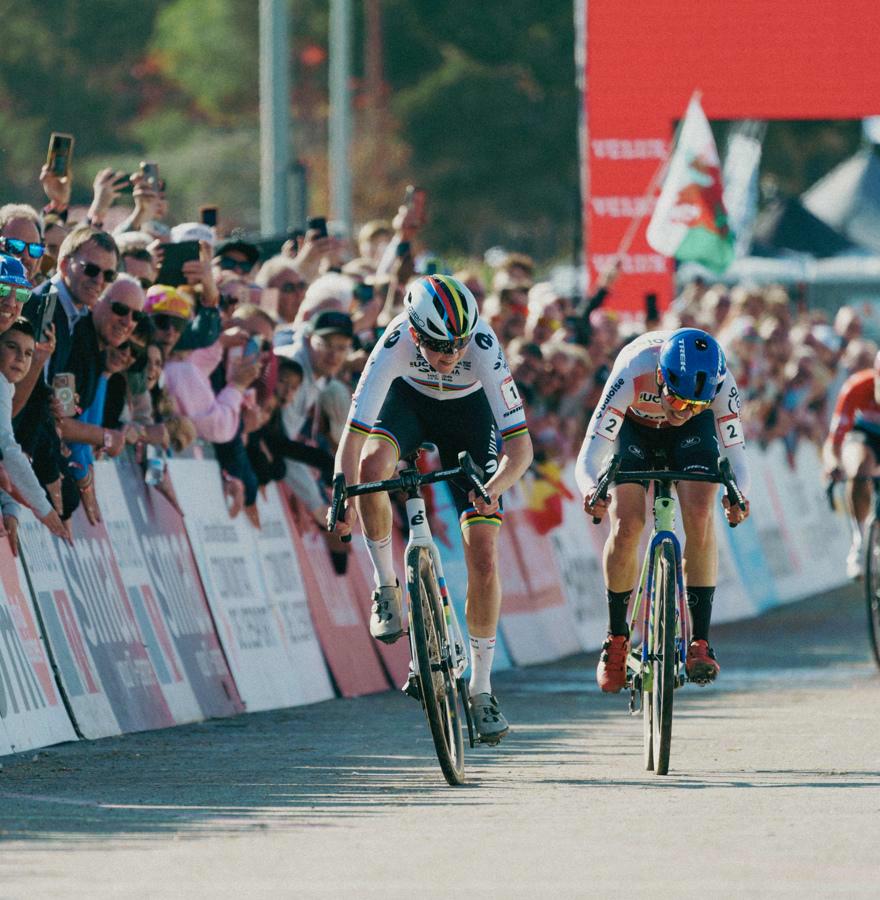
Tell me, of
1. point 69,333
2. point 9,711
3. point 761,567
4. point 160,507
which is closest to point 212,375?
point 160,507

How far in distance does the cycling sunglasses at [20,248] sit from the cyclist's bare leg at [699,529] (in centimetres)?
305

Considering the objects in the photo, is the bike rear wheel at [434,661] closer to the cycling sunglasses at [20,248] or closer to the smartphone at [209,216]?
the cycling sunglasses at [20,248]

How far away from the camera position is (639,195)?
23625 millimetres

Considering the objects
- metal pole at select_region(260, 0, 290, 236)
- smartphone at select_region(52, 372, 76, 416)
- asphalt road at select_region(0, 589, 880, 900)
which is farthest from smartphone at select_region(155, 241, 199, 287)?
metal pole at select_region(260, 0, 290, 236)

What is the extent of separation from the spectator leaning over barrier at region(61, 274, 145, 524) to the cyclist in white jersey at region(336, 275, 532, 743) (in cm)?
169

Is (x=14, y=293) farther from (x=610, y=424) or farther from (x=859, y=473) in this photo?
(x=859, y=473)

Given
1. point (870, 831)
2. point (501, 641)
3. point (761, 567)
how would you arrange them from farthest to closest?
point (761, 567)
point (501, 641)
point (870, 831)

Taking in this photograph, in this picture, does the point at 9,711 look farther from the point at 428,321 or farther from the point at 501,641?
the point at 501,641

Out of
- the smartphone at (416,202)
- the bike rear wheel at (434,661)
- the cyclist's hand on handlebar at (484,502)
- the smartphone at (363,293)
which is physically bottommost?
the bike rear wheel at (434,661)

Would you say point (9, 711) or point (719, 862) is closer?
point (719, 862)

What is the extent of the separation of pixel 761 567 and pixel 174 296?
11.0 m

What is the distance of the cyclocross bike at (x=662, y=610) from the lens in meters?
10.4

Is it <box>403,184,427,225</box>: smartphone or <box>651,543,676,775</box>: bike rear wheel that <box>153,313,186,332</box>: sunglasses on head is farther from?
<box>403,184,427,225</box>: smartphone

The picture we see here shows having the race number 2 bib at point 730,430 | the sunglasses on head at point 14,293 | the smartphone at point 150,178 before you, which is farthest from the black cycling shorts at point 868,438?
the sunglasses on head at point 14,293
